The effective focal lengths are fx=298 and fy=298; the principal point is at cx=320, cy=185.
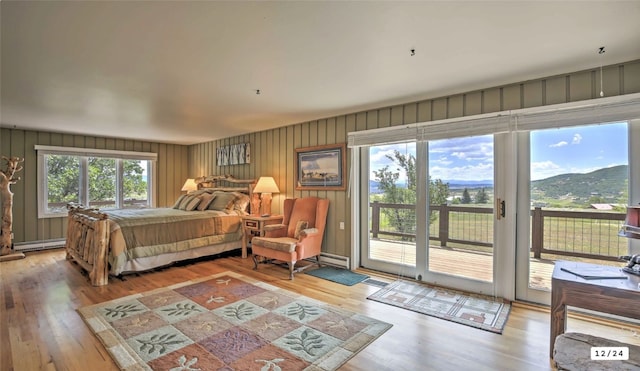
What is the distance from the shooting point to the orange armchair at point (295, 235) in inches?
156

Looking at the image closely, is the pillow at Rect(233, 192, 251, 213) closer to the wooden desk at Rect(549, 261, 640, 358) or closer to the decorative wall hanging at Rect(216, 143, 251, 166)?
the decorative wall hanging at Rect(216, 143, 251, 166)

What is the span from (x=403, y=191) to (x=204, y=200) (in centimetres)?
359

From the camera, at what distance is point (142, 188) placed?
6.92 metres

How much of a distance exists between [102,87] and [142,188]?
4282 mm

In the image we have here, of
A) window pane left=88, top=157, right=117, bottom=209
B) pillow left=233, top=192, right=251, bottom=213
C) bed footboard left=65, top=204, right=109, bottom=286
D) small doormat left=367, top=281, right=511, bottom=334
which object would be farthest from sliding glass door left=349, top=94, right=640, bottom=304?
window pane left=88, top=157, right=117, bottom=209

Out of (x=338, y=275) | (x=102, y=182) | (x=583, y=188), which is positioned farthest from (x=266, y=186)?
(x=583, y=188)

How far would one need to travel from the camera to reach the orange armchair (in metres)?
3.97

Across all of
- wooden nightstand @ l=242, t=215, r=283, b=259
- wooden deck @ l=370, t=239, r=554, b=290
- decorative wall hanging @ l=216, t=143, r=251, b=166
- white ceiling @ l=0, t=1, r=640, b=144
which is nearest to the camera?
white ceiling @ l=0, t=1, r=640, b=144

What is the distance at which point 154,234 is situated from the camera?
4.24 m

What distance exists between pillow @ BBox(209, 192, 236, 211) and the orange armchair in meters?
1.22

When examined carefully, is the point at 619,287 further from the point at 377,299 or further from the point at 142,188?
the point at 142,188

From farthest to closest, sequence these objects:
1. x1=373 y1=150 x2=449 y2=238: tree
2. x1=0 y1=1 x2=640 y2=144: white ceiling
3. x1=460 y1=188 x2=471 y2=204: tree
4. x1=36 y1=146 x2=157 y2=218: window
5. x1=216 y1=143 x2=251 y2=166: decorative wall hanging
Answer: x1=216 y1=143 x2=251 y2=166: decorative wall hanging → x1=36 y1=146 x2=157 y2=218: window → x1=373 y1=150 x2=449 y2=238: tree → x1=460 y1=188 x2=471 y2=204: tree → x1=0 y1=1 x2=640 y2=144: white ceiling

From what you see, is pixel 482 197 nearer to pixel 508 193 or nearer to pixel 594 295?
pixel 508 193

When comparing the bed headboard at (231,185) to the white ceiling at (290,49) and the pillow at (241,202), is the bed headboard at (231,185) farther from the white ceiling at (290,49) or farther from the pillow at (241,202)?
the white ceiling at (290,49)
